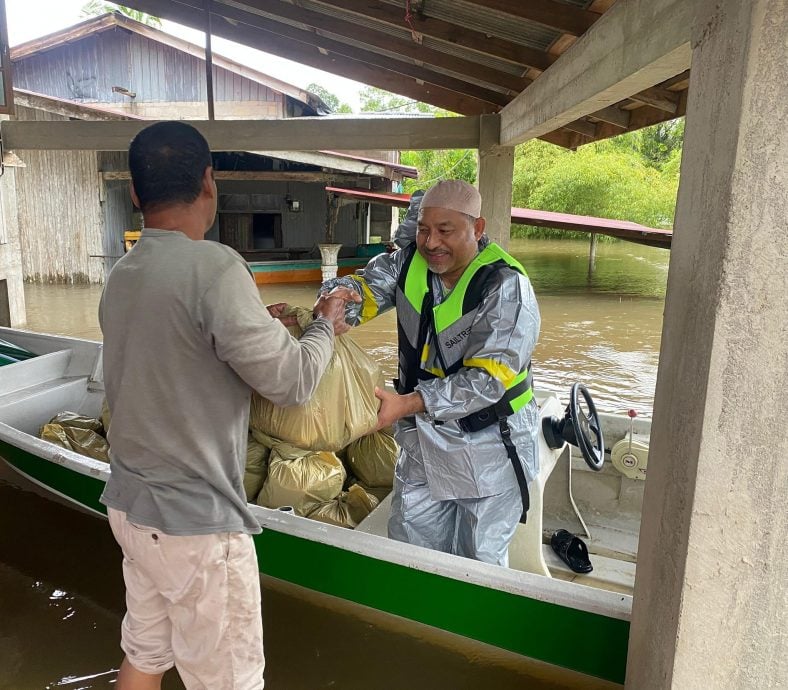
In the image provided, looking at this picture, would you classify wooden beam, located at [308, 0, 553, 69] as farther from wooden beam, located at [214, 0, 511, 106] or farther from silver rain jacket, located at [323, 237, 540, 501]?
silver rain jacket, located at [323, 237, 540, 501]

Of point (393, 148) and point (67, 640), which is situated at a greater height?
point (393, 148)

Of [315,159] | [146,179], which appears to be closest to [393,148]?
[146,179]

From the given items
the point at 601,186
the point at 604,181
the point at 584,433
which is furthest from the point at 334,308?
the point at 604,181

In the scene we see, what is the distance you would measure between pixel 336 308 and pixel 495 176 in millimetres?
3854

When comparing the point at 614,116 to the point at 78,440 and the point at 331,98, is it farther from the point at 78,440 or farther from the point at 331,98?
the point at 331,98

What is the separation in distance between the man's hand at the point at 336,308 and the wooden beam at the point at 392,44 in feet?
9.54

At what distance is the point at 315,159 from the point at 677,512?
1108 cm

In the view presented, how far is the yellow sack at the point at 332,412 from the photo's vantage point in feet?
7.45

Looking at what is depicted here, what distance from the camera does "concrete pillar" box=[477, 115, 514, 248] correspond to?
568 centimetres

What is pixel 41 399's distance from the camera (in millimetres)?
5207

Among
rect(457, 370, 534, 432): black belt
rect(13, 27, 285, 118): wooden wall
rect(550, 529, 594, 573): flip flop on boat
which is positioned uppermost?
rect(13, 27, 285, 118): wooden wall

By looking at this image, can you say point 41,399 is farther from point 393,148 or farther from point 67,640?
point 393,148

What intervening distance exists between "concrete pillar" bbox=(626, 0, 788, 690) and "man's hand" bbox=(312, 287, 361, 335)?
3.85 ft

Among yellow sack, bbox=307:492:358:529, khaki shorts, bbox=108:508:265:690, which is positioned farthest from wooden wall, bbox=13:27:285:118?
khaki shorts, bbox=108:508:265:690
